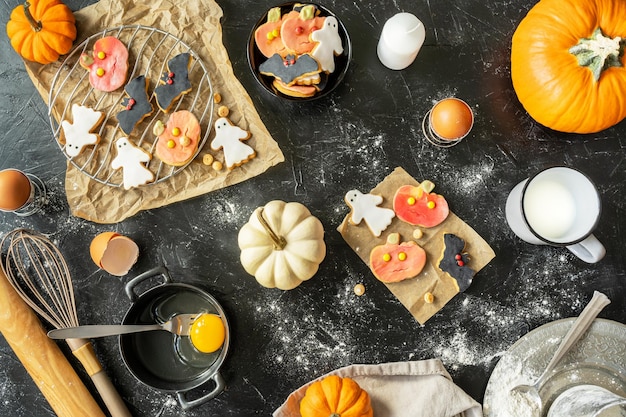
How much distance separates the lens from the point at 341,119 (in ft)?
5.20

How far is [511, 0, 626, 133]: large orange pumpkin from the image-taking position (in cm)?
139

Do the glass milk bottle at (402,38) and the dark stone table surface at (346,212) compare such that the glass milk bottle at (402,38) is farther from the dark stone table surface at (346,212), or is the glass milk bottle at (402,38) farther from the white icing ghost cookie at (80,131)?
the white icing ghost cookie at (80,131)

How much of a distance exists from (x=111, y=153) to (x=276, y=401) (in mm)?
877

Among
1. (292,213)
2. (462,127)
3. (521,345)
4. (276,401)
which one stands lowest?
(276,401)

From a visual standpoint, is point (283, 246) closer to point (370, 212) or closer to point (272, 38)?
point (370, 212)

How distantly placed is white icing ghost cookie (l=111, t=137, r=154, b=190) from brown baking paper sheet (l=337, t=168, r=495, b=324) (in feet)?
1.94

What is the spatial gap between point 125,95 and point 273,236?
657mm

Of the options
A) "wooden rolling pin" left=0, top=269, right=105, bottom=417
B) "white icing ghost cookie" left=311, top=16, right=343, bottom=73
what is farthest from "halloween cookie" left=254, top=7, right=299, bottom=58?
"wooden rolling pin" left=0, top=269, right=105, bottom=417

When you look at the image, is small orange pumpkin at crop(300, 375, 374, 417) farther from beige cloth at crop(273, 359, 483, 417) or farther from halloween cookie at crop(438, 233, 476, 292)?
halloween cookie at crop(438, 233, 476, 292)

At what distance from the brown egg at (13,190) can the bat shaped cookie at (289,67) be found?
0.74 metres

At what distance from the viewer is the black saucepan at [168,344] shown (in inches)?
57.5

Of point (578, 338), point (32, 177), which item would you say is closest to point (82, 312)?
point (32, 177)

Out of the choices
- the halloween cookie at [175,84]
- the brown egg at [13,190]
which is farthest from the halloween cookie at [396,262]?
the brown egg at [13,190]

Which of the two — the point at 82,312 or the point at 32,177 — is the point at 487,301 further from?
the point at 32,177
